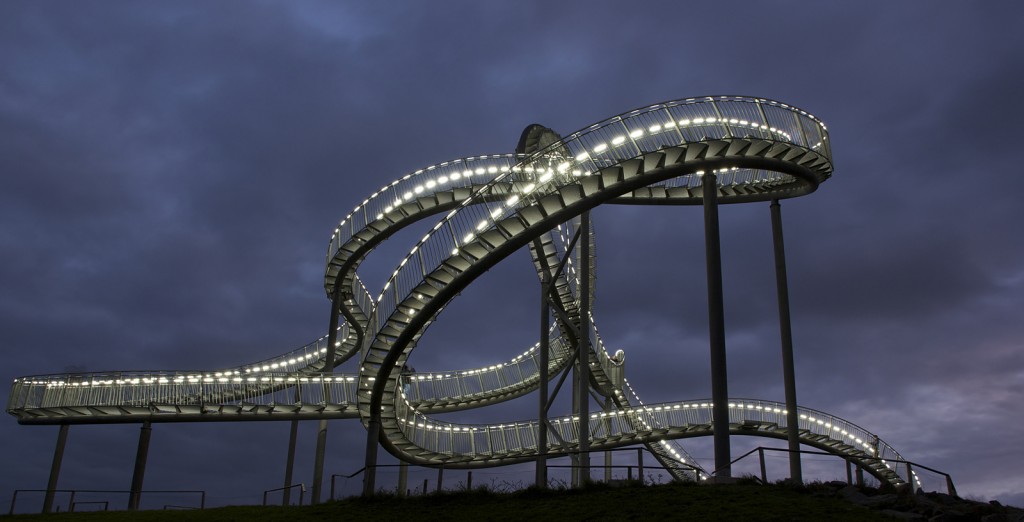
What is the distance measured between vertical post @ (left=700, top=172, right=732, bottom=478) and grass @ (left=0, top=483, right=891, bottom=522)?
1.24 meters

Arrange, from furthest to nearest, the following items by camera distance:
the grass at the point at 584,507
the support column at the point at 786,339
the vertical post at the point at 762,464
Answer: the support column at the point at 786,339 → the vertical post at the point at 762,464 → the grass at the point at 584,507

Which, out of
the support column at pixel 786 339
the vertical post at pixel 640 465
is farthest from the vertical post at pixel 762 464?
the support column at pixel 786 339

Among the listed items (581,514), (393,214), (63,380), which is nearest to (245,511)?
(581,514)

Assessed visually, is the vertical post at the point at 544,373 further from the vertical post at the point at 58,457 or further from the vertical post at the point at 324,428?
the vertical post at the point at 58,457

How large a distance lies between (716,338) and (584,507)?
570cm

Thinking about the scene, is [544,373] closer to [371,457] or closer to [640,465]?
[371,457]

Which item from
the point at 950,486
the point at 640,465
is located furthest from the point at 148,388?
the point at 950,486

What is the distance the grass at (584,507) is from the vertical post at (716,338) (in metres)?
1.24

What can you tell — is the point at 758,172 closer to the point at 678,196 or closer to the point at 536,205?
the point at 678,196

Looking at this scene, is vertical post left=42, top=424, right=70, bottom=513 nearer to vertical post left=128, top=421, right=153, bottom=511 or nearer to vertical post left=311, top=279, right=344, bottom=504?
vertical post left=128, top=421, right=153, bottom=511

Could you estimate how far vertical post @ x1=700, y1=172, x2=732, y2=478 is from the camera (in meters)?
19.4

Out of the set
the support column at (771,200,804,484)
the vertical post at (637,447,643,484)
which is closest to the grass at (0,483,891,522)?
the vertical post at (637,447,643,484)

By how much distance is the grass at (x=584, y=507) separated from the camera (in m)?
15.8

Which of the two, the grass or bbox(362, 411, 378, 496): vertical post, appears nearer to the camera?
the grass
